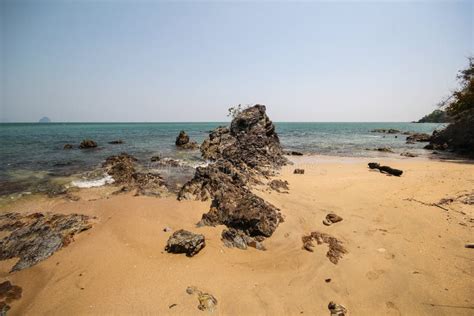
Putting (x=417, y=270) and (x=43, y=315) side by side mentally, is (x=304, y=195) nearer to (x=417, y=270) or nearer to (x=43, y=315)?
(x=417, y=270)

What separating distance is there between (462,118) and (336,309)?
96.5ft

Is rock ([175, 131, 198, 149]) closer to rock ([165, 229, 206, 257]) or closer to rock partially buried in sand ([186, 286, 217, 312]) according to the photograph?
rock ([165, 229, 206, 257])

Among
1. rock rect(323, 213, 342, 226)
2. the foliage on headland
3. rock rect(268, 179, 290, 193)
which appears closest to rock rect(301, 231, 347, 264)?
rock rect(323, 213, 342, 226)

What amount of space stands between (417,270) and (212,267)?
4.54 meters

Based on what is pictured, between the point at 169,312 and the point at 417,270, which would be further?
the point at 417,270

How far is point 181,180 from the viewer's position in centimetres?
1295

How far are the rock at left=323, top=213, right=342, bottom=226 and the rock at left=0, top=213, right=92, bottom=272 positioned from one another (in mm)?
7396

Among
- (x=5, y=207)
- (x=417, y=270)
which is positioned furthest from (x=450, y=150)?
(x=5, y=207)

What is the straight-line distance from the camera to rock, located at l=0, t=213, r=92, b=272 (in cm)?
579

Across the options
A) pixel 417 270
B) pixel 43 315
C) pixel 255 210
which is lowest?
pixel 43 315

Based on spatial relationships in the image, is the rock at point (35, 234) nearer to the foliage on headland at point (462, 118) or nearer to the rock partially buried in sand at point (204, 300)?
the rock partially buried in sand at point (204, 300)

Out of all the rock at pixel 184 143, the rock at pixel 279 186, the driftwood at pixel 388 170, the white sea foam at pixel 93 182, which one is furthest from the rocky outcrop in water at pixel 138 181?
the rock at pixel 184 143

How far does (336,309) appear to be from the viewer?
164 inches

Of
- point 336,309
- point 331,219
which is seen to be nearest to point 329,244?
point 331,219
